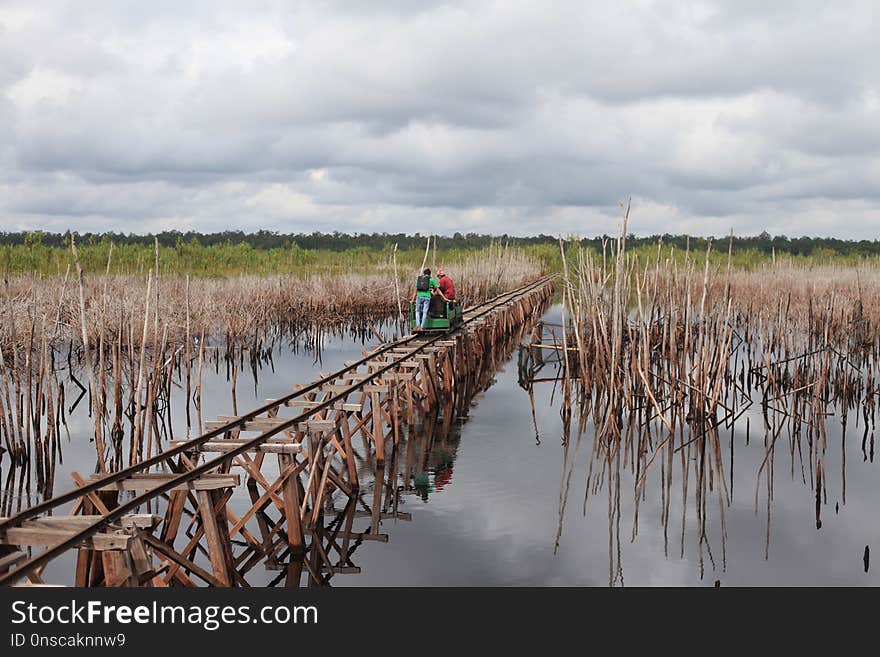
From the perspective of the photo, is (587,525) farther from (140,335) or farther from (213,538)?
(140,335)

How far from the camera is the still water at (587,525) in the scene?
10195mm

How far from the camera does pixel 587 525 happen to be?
474 inches

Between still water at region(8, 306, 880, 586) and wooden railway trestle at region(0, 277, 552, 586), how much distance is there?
579 millimetres

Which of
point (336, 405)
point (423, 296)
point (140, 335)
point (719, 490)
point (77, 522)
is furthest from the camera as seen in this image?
point (140, 335)

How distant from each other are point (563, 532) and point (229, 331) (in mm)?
16225

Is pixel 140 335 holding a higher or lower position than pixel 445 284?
lower

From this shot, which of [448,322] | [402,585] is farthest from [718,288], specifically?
[402,585]

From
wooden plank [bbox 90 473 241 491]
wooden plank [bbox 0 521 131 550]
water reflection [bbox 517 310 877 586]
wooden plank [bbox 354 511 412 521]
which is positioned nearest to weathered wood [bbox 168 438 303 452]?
wooden plank [bbox 90 473 241 491]

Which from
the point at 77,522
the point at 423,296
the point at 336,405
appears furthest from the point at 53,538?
the point at 423,296

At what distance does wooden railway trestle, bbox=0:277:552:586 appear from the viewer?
6.55 m

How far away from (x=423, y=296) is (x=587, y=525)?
8.61 metres

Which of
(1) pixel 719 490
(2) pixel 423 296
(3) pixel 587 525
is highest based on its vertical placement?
(2) pixel 423 296

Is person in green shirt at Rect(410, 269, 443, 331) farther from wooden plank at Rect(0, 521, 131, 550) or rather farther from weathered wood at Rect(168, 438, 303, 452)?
wooden plank at Rect(0, 521, 131, 550)

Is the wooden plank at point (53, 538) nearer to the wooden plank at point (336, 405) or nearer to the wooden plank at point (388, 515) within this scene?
the wooden plank at point (336, 405)
